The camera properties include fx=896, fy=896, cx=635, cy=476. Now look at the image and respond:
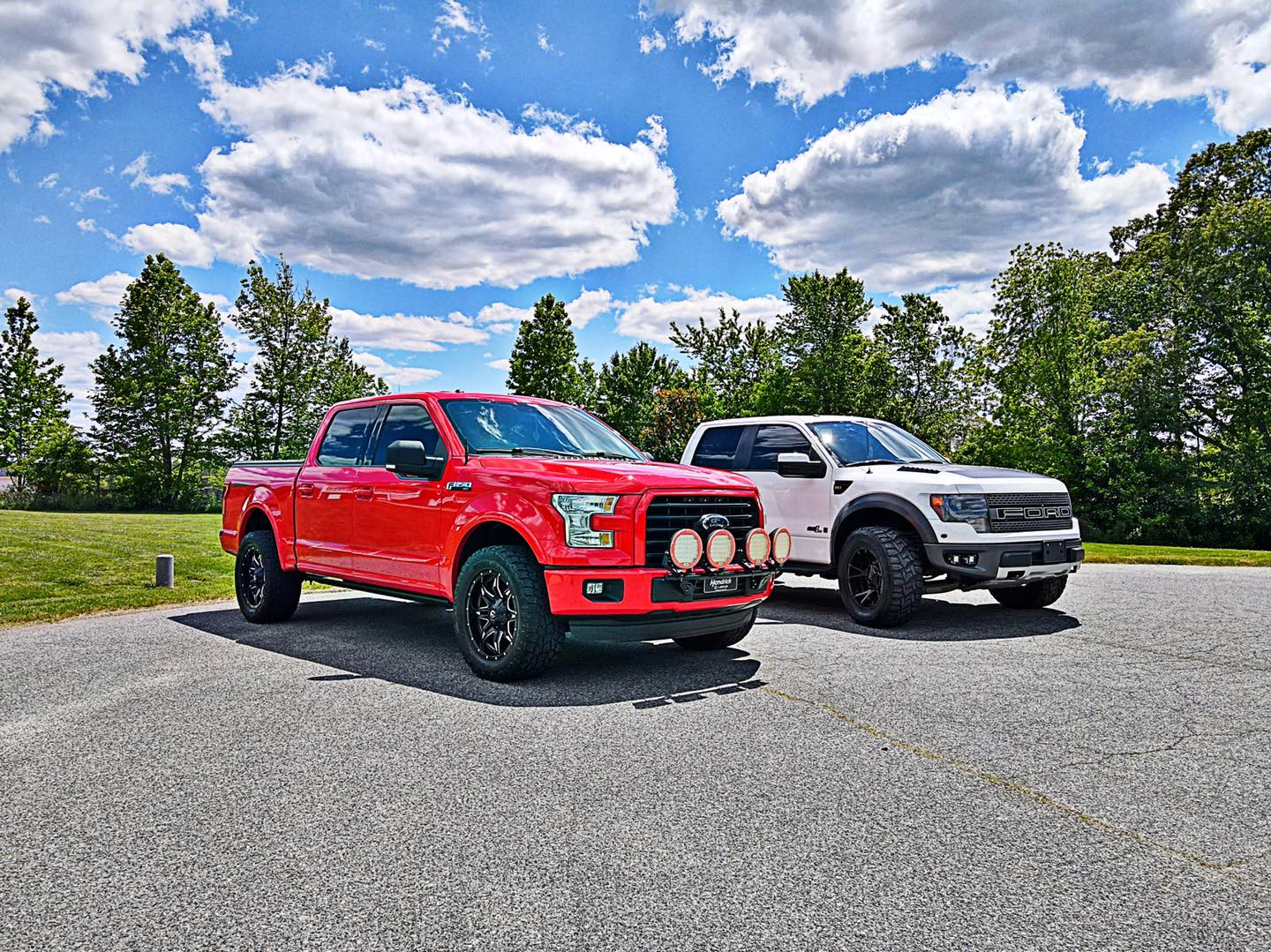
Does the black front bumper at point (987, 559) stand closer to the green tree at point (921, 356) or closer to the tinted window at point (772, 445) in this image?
the tinted window at point (772, 445)

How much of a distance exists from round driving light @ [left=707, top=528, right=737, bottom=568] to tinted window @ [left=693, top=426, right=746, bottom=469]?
459cm

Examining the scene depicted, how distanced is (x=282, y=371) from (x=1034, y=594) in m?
44.8

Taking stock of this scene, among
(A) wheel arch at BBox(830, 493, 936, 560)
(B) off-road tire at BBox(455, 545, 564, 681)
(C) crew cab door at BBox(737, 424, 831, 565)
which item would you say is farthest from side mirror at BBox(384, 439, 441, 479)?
(A) wheel arch at BBox(830, 493, 936, 560)

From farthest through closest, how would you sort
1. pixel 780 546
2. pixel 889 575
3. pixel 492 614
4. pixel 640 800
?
1. pixel 889 575
2. pixel 780 546
3. pixel 492 614
4. pixel 640 800

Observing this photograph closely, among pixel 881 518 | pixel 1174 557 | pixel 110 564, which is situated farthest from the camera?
pixel 1174 557

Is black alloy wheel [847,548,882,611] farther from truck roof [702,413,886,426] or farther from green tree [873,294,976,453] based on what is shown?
green tree [873,294,976,453]

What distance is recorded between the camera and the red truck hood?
610cm

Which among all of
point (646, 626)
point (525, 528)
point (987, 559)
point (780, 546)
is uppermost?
point (525, 528)

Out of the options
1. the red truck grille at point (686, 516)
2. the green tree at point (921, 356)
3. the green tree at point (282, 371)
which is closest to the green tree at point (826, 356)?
the green tree at point (921, 356)

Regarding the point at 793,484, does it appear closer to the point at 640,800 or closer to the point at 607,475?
the point at 607,475

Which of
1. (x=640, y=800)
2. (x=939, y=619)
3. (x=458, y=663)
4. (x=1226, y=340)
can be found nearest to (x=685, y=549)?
(x=458, y=663)

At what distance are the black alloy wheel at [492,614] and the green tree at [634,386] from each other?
50724 millimetres

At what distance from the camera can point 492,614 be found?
247 inches

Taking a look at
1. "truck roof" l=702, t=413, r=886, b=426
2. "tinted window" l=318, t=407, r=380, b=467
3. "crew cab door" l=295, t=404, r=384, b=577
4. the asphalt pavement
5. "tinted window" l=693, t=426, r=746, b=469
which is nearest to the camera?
→ the asphalt pavement
